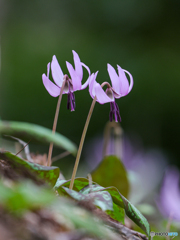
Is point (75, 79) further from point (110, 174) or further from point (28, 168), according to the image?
point (110, 174)

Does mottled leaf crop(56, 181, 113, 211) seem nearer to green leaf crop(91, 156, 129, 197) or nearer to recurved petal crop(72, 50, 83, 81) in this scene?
recurved petal crop(72, 50, 83, 81)

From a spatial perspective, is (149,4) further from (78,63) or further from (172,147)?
(78,63)

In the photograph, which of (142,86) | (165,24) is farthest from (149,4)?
(142,86)

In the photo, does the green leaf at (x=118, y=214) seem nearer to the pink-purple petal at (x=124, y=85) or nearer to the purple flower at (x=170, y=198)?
the pink-purple petal at (x=124, y=85)

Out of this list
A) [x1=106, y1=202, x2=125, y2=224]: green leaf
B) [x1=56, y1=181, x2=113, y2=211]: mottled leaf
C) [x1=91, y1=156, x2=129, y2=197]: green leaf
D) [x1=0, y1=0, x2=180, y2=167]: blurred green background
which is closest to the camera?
[x1=56, y1=181, x2=113, y2=211]: mottled leaf

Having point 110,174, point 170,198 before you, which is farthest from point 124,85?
point 170,198

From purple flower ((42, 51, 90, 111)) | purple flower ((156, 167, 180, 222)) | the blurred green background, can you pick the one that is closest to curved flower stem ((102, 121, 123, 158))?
purple flower ((156, 167, 180, 222))

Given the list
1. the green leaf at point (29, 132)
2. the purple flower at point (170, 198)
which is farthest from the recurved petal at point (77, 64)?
the purple flower at point (170, 198)
